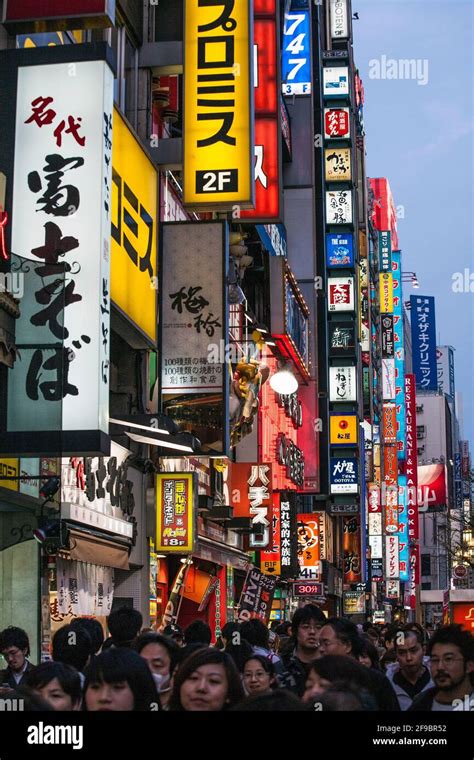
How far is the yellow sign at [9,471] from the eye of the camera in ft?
41.6

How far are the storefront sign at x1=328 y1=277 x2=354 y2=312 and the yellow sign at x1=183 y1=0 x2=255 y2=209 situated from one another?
30723 mm

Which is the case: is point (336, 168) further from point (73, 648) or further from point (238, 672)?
point (238, 672)

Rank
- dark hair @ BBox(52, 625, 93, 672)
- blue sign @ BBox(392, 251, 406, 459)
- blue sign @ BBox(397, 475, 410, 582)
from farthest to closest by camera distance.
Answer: blue sign @ BBox(392, 251, 406, 459) → blue sign @ BBox(397, 475, 410, 582) → dark hair @ BBox(52, 625, 93, 672)

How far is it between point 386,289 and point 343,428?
3119 cm

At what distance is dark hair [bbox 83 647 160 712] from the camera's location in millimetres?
5418

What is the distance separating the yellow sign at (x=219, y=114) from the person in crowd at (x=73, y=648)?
13.1 m

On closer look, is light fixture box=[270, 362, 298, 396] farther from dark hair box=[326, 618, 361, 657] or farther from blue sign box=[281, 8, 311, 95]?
dark hair box=[326, 618, 361, 657]

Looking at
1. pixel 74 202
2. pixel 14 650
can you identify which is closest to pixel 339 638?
pixel 14 650

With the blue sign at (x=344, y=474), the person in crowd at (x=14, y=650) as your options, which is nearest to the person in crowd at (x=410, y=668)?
the person in crowd at (x=14, y=650)

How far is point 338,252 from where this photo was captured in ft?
168

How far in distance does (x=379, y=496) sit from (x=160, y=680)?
2544 inches

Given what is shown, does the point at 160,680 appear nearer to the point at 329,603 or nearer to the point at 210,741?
the point at 210,741

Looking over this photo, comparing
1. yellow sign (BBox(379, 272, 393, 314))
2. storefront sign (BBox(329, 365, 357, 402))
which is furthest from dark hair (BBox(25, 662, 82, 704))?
yellow sign (BBox(379, 272, 393, 314))

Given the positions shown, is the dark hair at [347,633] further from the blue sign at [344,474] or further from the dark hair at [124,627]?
the blue sign at [344,474]
